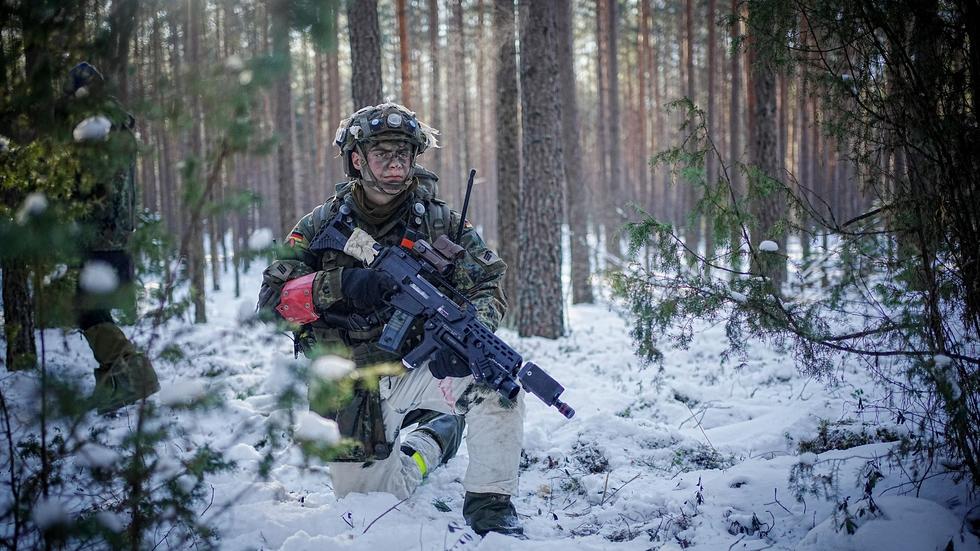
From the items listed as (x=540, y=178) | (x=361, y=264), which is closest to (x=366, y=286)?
(x=361, y=264)

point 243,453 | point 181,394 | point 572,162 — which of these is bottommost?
point 243,453

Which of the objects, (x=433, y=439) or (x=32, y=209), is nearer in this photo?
(x=32, y=209)

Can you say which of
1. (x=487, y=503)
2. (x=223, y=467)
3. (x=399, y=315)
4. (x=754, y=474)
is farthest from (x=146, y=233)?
(x=754, y=474)

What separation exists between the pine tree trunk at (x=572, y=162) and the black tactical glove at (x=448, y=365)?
26.8ft

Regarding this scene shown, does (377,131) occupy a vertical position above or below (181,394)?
above

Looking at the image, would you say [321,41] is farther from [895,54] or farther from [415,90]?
[415,90]

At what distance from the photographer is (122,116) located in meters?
1.97

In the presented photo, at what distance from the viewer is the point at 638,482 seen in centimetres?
329

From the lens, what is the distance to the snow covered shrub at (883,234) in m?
2.40

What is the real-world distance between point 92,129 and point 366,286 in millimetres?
1536

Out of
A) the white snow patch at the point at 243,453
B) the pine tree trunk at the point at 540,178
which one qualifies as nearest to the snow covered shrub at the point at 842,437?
the white snow patch at the point at 243,453

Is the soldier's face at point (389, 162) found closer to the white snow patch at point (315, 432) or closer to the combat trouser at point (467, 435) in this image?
the combat trouser at point (467, 435)

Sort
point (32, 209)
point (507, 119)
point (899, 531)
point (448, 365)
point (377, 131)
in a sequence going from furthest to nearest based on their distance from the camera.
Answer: point (507, 119) < point (377, 131) < point (448, 365) < point (899, 531) < point (32, 209)

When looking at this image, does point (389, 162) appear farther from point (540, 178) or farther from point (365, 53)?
point (540, 178)
